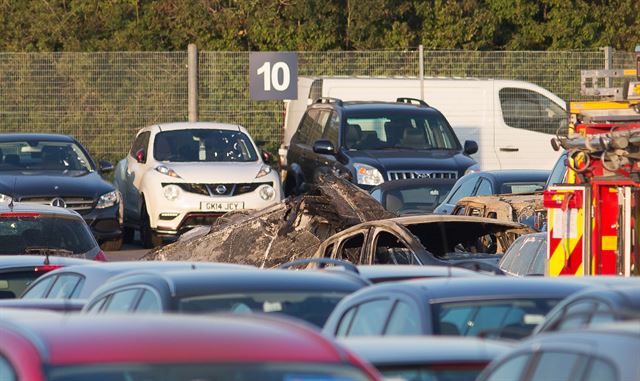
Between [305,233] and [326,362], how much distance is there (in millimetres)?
11267

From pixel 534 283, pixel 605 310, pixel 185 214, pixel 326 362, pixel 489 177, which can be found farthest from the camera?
pixel 185 214

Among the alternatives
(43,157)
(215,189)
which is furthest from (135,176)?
(215,189)

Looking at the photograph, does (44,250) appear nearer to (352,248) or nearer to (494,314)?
(352,248)

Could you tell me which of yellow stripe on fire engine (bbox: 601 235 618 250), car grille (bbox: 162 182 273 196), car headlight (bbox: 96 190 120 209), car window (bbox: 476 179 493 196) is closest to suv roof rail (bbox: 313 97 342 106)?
car grille (bbox: 162 182 273 196)

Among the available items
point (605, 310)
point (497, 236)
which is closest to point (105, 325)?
point (605, 310)

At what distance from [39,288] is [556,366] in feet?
19.5

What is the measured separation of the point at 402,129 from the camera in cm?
2242

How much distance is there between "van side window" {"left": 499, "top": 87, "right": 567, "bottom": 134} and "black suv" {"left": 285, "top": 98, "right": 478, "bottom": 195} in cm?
343

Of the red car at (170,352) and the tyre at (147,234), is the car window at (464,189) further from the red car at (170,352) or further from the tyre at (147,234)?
the red car at (170,352)

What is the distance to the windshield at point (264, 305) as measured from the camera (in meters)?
7.07

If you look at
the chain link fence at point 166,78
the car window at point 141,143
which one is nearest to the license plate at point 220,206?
the car window at point 141,143

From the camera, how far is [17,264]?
11.3m

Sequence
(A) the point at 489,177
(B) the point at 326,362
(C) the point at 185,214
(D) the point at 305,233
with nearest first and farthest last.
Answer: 1. (B) the point at 326,362
2. (D) the point at 305,233
3. (A) the point at 489,177
4. (C) the point at 185,214

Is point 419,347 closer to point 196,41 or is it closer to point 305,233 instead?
point 305,233
